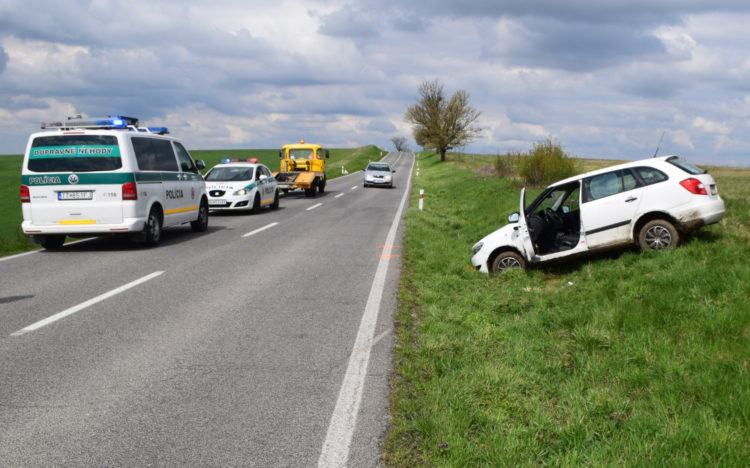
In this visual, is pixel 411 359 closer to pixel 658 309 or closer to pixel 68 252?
pixel 658 309

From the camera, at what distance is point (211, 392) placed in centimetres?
423

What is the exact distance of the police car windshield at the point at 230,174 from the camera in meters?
19.5

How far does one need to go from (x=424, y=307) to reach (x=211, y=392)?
3264 mm

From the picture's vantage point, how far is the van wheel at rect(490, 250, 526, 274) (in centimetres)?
881


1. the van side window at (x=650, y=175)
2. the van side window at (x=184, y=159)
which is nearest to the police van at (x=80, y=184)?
the van side window at (x=184, y=159)

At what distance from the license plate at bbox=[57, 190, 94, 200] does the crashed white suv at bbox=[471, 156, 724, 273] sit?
7274mm

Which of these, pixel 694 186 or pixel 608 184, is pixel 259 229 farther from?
pixel 694 186

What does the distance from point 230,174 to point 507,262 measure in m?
13.2

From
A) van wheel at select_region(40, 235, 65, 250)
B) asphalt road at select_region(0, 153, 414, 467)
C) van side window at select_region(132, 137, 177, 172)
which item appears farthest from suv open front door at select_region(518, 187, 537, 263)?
van wheel at select_region(40, 235, 65, 250)

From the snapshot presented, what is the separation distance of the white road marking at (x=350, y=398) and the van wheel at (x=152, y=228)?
618 cm

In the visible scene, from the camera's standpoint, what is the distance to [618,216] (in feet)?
26.9

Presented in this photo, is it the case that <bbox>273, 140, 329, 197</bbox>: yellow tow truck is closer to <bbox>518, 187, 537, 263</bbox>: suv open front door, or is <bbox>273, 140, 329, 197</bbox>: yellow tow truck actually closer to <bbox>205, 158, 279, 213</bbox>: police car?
<bbox>205, 158, 279, 213</bbox>: police car

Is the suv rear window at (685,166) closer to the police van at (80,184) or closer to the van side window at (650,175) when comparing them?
the van side window at (650,175)

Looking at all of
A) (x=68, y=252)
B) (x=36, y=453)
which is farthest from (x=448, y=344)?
(x=68, y=252)
